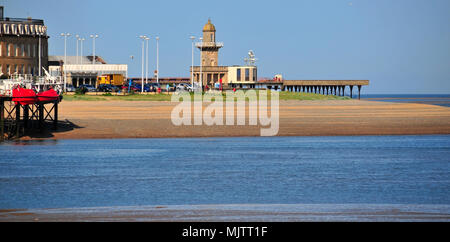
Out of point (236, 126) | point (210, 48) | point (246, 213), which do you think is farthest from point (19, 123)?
point (210, 48)

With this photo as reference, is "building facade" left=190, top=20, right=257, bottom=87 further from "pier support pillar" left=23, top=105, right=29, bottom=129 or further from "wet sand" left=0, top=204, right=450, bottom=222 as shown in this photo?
"wet sand" left=0, top=204, right=450, bottom=222

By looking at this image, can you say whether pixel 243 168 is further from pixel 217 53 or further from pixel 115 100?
pixel 217 53

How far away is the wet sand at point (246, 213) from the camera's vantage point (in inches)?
749

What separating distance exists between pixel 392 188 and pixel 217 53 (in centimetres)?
11116

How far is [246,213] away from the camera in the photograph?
2014 centimetres

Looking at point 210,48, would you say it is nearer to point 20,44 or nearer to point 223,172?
point 20,44

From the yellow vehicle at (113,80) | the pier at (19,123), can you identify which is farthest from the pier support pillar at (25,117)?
the yellow vehicle at (113,80)

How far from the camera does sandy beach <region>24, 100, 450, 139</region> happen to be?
150ft

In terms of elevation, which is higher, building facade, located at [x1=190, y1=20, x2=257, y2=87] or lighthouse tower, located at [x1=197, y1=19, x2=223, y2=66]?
lighthouse tower, located at [x1=197, y1=19, x2=223, y2=66]

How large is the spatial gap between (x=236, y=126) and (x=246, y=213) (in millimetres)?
28476

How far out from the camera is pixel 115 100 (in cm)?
7212

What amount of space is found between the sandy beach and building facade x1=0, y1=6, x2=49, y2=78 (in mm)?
40304

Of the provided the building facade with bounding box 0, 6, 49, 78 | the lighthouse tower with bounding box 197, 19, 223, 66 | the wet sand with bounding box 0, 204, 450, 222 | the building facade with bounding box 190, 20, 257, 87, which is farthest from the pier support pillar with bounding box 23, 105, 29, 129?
the lighthouse tower with bounding box 197, 19, 223, 66
